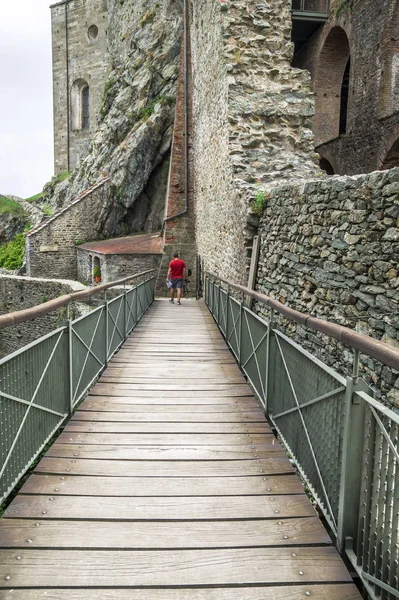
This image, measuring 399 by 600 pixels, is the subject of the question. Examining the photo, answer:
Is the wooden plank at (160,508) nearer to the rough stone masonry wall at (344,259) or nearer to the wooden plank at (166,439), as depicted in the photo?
the wooden plank at (166,439)

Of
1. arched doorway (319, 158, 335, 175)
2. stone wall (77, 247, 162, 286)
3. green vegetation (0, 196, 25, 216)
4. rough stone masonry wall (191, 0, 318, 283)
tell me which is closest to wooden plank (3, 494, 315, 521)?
rough stone masonry wall (191, 0, 318, 283)

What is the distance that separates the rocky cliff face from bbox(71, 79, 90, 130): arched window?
10753mm

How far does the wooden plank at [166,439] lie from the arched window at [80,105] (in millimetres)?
33094

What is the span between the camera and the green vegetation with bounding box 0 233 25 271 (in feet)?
78.8

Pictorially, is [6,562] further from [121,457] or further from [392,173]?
[392,173]

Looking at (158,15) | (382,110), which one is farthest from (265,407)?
(158,15)

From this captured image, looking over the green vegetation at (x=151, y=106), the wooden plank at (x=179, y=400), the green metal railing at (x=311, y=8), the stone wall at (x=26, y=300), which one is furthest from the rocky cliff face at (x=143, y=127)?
the wooden plank at (x=179, y=400)

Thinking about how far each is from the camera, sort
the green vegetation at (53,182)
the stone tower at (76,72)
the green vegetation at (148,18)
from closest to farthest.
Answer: the green vegetation at (148,18) → the green vegetation at (53,182) → the stone tower at (76,72)

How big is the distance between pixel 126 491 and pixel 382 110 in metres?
13.1

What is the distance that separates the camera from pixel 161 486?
112 inches

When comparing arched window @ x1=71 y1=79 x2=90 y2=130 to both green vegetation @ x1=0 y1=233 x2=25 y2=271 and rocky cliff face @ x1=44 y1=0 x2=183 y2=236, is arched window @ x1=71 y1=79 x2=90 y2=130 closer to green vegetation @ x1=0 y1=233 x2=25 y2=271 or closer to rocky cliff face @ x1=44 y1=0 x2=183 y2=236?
rocky cliff face @ x1=44 y1=0 x2=183 y2=236

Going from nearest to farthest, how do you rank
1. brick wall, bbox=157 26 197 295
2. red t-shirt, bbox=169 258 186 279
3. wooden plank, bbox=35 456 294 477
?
wooden plank, bbox=35 456 294 477 → red t-shirt, bbox=169 258 186 279 → brick wall, bbox=157 26 197 295

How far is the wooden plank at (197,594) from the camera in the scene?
194cm

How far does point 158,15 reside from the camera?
2092cm
